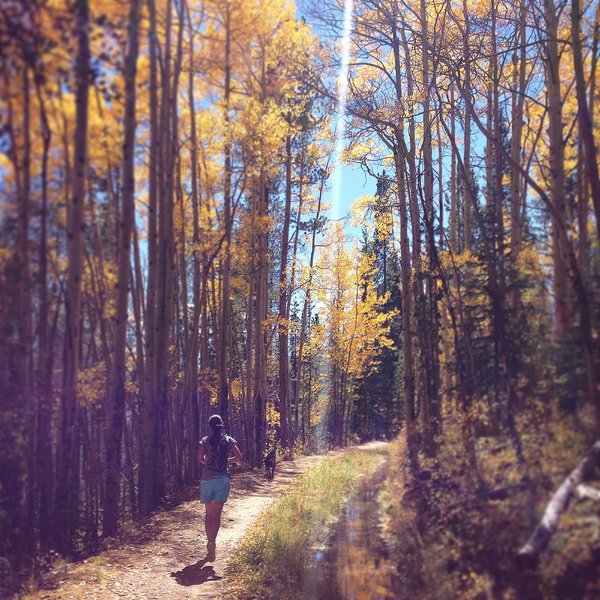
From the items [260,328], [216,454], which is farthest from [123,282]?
[260,328]

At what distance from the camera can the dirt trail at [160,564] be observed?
572 centimetres

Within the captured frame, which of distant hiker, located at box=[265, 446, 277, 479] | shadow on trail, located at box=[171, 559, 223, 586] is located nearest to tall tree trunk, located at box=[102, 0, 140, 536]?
shadow on trail, located at box=[171, 559, 223, 586]

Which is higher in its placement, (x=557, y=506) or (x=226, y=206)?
(x=226, y=206)

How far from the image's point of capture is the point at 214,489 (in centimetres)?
681

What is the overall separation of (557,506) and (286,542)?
524cm

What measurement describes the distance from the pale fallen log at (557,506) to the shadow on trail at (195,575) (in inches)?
180

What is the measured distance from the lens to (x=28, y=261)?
4551 millimetres

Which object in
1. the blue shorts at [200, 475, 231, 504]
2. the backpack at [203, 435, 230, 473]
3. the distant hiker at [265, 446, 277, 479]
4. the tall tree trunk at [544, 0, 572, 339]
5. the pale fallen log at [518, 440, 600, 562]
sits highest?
the tall tree trunk at [544, 0, 572, 339]

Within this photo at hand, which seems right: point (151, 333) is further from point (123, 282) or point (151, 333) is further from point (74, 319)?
point (74, 319)

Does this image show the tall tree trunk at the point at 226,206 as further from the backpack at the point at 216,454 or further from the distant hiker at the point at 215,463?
the backpack at the point at 216,454

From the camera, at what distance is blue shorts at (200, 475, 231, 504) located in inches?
268

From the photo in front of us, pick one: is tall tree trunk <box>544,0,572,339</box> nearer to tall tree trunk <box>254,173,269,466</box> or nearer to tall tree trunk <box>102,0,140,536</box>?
tall tree trunk <box>102,0,140,536</box>

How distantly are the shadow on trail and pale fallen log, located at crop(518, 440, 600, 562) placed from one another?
458cm

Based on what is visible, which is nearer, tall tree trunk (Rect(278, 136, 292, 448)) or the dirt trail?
the dirt trail
